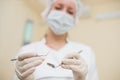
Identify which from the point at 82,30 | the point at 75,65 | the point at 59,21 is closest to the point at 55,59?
the point at 75,65

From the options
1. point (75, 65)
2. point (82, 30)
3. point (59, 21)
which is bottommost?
point (82, 30)

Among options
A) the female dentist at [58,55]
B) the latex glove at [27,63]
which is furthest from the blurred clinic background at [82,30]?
the latex glove at [27,63]

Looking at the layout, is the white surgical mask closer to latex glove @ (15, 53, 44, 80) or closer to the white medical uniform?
the white medical uniform

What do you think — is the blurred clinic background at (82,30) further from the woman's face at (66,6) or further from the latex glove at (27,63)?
the latex glove at (27,63)

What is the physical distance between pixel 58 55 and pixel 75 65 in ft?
0.65

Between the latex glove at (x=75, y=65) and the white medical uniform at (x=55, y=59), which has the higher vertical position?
the latex glove at (x=75, y=65)

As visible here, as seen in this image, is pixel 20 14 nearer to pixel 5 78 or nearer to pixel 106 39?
pixel 5 78

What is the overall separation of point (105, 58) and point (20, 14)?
2.89 feet

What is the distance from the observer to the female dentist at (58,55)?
713mm

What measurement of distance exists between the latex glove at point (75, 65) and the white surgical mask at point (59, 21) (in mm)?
346

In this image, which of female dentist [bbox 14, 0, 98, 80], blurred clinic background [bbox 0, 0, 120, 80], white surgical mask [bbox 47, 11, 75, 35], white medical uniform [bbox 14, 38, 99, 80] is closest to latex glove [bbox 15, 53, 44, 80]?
female dentist [bbox 14, 0, 98, 80]

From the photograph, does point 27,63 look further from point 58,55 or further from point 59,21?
point 59,21

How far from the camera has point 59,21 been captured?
3.53 feet

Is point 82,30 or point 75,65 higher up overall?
point 75,65
